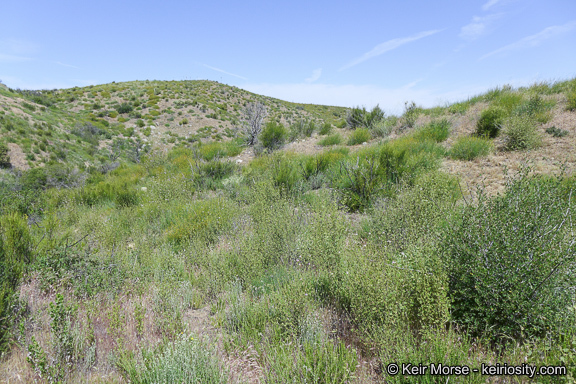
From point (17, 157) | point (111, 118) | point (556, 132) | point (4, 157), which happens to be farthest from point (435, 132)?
point (111, 118)

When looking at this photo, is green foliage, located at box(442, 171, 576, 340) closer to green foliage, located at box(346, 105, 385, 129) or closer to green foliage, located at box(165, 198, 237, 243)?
green foliage, located at box(165, 198, 237, 243)

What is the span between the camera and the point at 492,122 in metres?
7.66

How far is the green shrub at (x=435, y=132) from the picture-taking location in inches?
331

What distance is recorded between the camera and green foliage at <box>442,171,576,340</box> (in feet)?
6.31

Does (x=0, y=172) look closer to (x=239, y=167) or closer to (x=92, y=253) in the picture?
(x=239, y=167)

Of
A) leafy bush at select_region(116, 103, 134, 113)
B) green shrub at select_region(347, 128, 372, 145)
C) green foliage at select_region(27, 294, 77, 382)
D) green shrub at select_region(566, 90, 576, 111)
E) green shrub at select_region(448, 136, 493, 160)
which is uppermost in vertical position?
leafy bush at select_region(116, 103, 134, 113)

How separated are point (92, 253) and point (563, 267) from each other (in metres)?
5.04

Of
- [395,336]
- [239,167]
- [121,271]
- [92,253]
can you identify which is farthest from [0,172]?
[395,336]

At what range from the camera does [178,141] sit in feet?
78.5

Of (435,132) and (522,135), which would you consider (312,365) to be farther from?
(435,132)

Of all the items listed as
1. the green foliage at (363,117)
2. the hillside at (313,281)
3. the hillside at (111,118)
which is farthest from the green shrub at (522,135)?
the hillside at (111,118)

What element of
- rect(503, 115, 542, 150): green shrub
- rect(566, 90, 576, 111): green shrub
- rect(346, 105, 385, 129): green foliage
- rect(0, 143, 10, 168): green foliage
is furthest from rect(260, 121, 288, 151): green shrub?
rect(0, 143, 10, 168): green foliage

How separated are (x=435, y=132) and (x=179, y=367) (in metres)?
9.12

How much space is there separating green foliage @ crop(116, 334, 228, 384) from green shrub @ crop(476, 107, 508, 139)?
8742 mm
